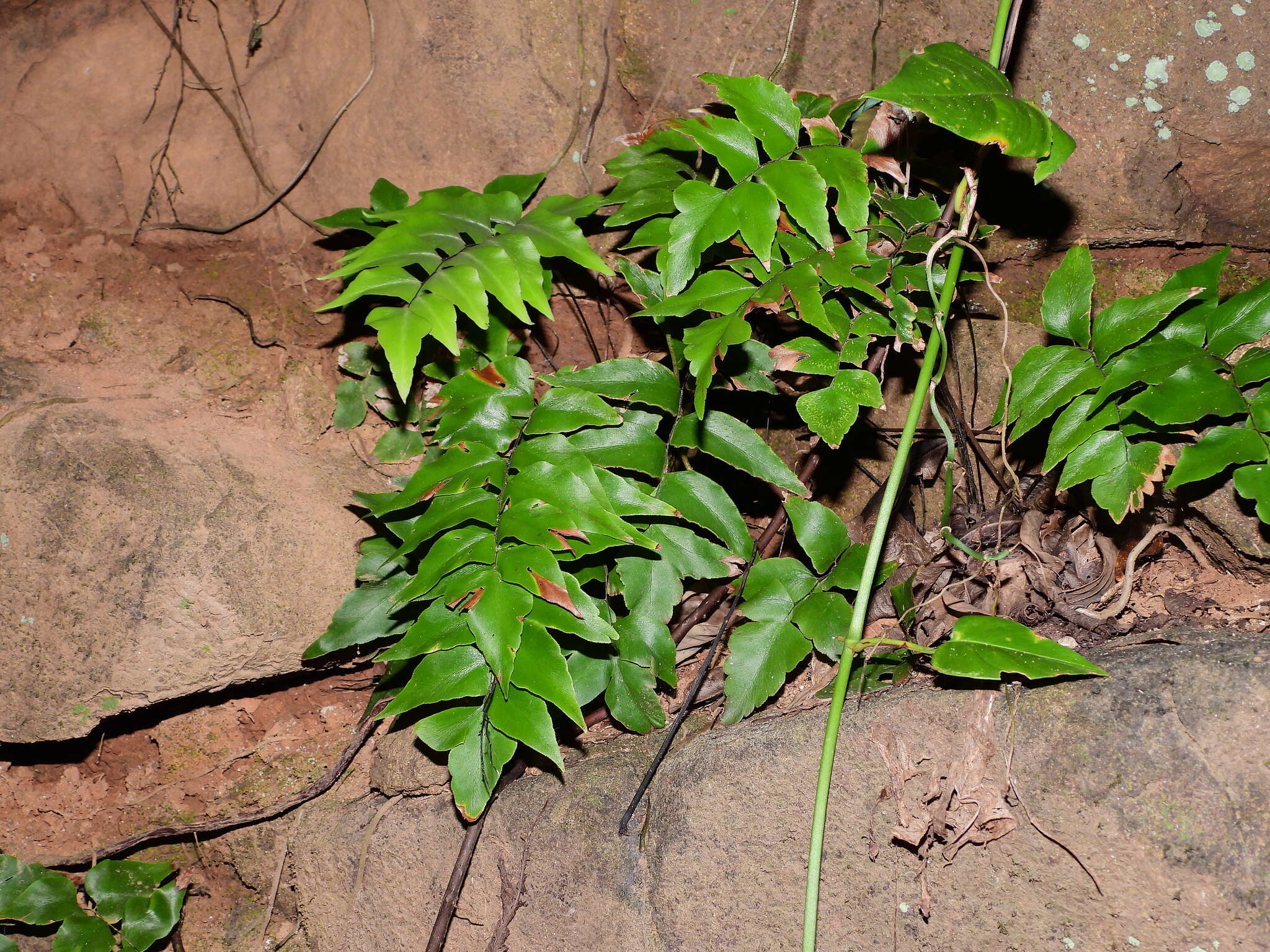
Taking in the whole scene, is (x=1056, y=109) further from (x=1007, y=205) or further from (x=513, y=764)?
(x=513, y=764)

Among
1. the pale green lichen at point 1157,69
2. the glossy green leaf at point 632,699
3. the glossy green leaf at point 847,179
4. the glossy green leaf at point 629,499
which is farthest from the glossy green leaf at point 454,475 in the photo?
the pale green lichen at point 1157,69

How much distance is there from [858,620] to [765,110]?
107 cm

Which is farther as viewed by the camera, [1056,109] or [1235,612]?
[1056,109]

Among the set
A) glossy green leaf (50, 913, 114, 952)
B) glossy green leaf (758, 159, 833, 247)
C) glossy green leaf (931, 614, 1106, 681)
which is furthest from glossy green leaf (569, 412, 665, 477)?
glossy green leaf (50, 913, 114, 952)

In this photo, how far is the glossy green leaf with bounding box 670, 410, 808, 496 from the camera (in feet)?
6.53

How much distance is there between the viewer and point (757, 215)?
1.81 meters

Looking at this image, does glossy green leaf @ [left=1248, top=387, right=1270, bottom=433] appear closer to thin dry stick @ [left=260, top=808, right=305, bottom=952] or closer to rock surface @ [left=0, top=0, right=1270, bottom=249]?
rock surface @ [left=0, top=0, right=1270, bottom=249]

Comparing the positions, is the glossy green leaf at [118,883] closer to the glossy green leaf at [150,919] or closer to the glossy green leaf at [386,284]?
the glossy green leaf at [150,919]

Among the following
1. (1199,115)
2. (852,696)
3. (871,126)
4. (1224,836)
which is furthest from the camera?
(1199,115)

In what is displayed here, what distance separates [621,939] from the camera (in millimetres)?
1978

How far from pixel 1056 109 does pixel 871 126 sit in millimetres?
601

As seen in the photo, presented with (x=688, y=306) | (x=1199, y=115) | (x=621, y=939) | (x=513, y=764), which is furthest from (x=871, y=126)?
(x=621, y=939)

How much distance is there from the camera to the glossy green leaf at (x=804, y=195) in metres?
1.79

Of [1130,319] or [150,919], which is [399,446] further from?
[1130,319]
